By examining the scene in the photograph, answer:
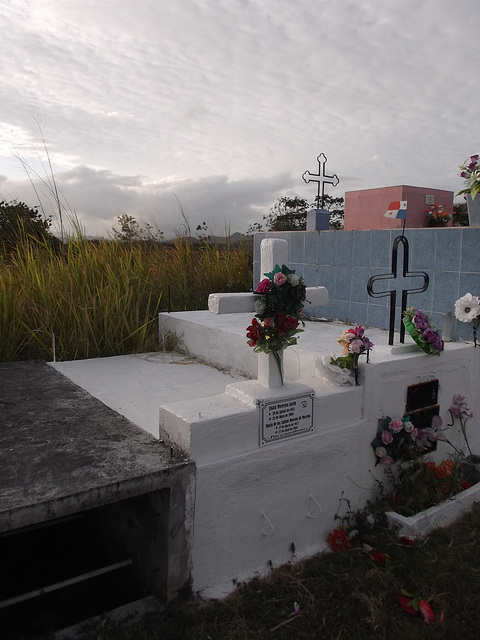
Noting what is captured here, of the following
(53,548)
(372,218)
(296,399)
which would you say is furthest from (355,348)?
(372,218)

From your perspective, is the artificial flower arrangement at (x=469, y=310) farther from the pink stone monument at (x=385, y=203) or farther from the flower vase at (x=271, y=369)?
the pink stone monument at (x=385, y=203)

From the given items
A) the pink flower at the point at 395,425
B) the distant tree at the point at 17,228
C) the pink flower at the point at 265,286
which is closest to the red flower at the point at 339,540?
the pink flower at the point at 395,425

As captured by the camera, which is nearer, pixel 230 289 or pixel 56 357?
pixel 56 357

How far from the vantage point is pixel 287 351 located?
12.8 ft

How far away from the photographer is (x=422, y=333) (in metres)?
3.33

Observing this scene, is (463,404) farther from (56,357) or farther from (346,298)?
(56,357)

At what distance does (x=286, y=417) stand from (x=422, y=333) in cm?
118

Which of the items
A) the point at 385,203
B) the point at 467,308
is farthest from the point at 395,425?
the point at 385,203

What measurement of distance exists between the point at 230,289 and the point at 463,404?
157 inches

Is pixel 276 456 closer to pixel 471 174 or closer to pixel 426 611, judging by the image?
pixel 426 611

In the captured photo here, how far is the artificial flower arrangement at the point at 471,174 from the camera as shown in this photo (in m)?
4.30

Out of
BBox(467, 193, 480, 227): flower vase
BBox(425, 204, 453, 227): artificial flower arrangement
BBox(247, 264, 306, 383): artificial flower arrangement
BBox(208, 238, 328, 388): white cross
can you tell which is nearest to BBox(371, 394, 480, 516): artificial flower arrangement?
BBox(208, 238, 328, 388): white cross

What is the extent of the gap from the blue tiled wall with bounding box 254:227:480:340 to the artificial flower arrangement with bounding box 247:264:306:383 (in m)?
1.95

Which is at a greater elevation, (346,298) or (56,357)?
(346,298)
